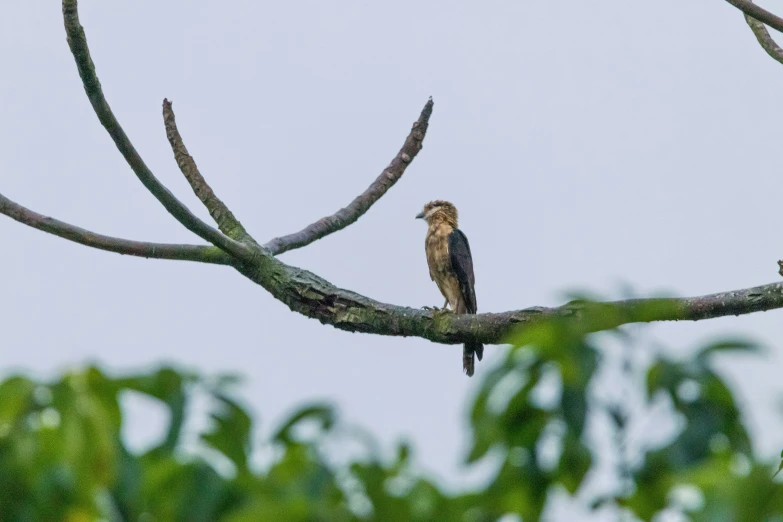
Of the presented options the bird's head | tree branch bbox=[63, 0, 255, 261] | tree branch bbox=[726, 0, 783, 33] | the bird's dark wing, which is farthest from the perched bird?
tree branch bbox=[726, 0, 783, 33]

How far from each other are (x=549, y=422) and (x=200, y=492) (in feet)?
1.92

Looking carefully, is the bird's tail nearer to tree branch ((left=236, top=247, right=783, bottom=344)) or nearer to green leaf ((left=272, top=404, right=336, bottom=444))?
tree branch ((left=236, top=247, right=783, bottom=344))

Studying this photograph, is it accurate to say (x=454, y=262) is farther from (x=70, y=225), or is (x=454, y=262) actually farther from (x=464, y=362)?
(x=70, y=225)

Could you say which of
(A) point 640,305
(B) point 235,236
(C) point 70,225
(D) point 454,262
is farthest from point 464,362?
(A) point 640,305

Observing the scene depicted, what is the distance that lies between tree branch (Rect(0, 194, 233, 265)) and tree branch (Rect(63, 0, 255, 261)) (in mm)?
218

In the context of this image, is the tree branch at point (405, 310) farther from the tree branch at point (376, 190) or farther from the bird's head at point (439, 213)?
the bird's head at point (439, 213)

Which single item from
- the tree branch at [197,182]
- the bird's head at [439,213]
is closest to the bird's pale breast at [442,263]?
the bird's head at [439,213]

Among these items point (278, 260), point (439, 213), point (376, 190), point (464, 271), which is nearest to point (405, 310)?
point (278, 260)

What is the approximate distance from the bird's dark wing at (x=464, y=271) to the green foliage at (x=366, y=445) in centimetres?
788

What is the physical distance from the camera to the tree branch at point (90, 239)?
5672mm

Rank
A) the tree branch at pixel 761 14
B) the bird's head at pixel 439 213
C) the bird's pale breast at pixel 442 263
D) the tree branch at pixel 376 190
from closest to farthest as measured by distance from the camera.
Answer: the tree branch at pixel 761 14
the tree branch at pixel 376 190
the bird's pale breast at pixel 442 263
the bird's head at pixel 439 213

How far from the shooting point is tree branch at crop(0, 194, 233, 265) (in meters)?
5.67

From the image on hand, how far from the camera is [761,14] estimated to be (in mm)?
5488

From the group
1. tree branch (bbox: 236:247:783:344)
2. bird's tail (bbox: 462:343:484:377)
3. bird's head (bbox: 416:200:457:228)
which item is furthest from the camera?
bird's head (bbox: 416:200:457:228)
